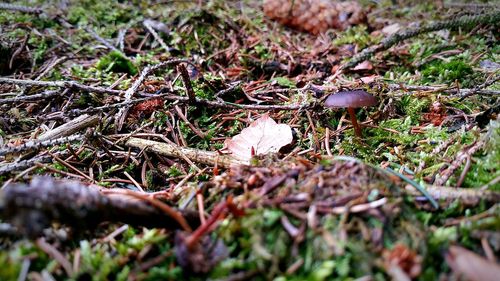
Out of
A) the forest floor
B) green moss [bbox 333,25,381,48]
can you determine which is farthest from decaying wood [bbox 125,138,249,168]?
green moss [bbox 333,25,381,48]

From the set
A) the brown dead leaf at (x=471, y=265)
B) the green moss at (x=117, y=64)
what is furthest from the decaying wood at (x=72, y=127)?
the brown dead leaf at (x=471, y=265)

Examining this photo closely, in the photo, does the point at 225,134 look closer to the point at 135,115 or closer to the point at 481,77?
the point at 135,115

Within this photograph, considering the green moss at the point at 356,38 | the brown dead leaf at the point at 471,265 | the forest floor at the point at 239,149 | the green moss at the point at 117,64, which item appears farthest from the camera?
the green moss at the point at 356,38

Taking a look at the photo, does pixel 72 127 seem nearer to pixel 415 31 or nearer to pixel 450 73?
pixel 450 73

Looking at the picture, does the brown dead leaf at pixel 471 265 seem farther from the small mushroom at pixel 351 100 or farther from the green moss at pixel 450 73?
the green moss at pixel 450 73

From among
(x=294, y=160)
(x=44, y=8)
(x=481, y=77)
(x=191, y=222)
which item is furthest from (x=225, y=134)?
(x=44, y=8)

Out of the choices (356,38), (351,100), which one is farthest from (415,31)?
(351,100)
